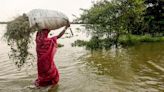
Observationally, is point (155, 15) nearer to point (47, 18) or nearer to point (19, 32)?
point (47, 18)

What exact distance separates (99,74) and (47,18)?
3.70 metres

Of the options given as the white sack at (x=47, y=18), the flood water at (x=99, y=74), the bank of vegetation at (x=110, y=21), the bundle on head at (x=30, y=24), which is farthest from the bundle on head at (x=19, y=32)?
the bank of vegetation at (x=110, y=21)

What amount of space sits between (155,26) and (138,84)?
17.8 meters

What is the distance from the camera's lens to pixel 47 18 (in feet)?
26.9

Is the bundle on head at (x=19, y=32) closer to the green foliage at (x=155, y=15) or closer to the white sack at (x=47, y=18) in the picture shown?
the white sack at (x=47, y=18)

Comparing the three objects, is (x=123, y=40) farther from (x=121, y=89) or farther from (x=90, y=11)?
(x=121, y=89)

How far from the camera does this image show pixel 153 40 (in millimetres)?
23750

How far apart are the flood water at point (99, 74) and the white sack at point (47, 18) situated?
3.42 ft

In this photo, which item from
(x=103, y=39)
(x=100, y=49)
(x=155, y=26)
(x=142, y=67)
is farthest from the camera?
(x=155, y=26)

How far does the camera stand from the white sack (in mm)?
8125

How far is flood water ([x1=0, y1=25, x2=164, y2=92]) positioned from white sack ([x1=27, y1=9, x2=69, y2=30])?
3.42 ft

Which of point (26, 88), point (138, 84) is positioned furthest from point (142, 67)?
point (26, 88)

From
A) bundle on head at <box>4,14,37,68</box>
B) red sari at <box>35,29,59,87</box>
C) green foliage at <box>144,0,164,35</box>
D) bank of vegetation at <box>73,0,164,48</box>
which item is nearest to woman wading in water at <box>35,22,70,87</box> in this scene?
red sari at <box>35,29,59,87</box>

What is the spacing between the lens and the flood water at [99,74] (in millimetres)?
9281
